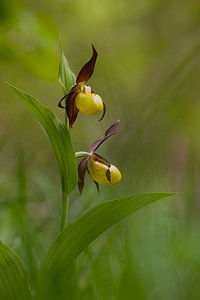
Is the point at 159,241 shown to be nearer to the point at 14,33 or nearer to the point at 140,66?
the point at 14,33

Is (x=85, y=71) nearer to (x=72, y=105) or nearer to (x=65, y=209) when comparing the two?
(x=72, y=105)

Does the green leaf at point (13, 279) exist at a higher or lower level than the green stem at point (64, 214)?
lower

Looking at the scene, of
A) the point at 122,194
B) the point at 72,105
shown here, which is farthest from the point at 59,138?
the point at 122,194

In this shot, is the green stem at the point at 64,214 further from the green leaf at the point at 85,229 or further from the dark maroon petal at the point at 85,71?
the dark maroon petal at the point at 85,71

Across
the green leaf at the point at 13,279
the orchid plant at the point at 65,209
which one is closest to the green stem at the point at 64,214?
the orchid plant at the point at 65,209

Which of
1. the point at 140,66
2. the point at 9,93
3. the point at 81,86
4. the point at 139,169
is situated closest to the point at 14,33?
the point at 81,86
